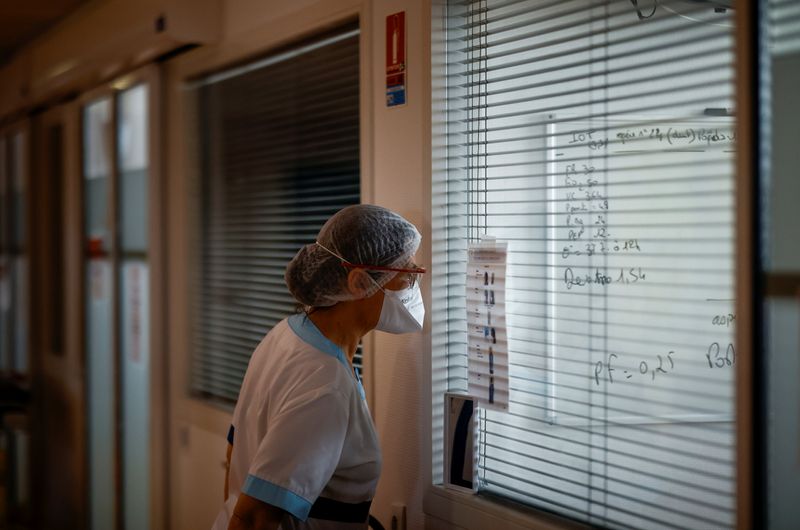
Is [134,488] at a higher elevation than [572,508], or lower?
lower

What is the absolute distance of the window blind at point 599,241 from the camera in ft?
4.76

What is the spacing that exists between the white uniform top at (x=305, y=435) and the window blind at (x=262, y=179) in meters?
0.69

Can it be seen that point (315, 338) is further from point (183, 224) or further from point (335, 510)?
point (183, 224)

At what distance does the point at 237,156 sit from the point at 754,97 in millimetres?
2014

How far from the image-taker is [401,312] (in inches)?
68.9

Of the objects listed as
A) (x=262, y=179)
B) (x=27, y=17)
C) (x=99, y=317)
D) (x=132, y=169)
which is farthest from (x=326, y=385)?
(x=27, y=17)

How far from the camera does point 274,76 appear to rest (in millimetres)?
2615

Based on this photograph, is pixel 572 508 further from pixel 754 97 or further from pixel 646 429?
pixel 754 97

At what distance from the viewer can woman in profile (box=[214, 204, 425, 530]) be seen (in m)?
1.54

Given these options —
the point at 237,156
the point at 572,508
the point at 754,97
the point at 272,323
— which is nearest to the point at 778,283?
the point at 754,97

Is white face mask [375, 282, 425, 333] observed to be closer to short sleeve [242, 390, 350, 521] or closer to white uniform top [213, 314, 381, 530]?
white uniform top [213, 314, 381, 530]

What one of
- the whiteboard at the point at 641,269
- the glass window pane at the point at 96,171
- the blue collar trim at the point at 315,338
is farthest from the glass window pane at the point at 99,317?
the whiteboard at the point at 641,269

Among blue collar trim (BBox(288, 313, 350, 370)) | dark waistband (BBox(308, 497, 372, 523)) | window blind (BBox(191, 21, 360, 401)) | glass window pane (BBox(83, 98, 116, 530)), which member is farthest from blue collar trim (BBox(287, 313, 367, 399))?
glass window pane (BBox(83, 98, 116, 530))

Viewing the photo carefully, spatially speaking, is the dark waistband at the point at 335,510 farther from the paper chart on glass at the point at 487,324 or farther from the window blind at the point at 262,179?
the window blind at the point at 262,179
